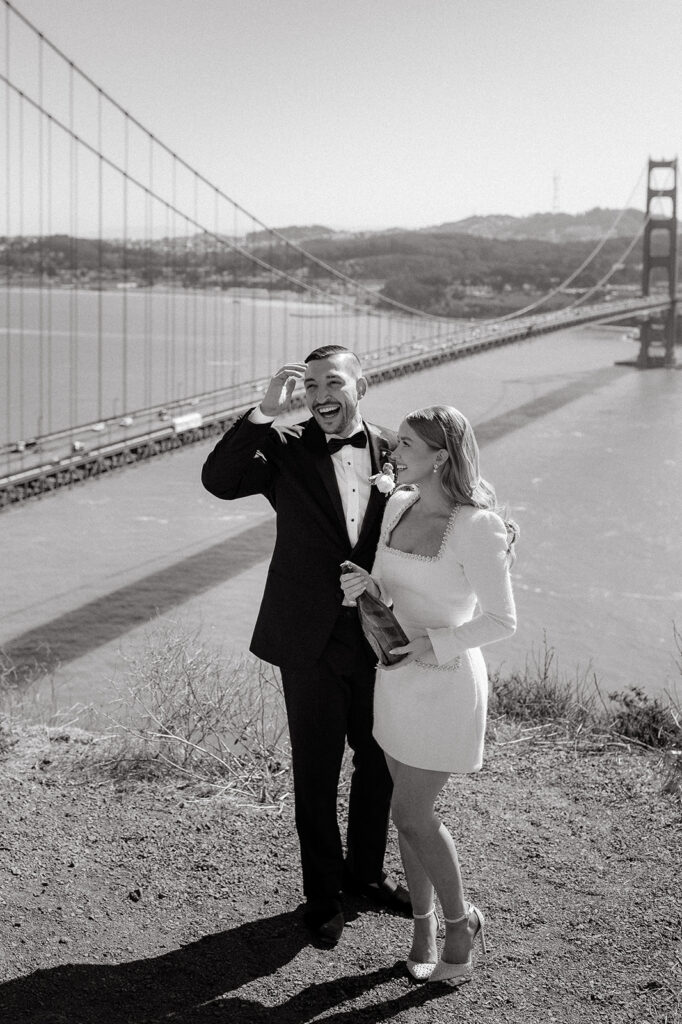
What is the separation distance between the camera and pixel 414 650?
215 cm

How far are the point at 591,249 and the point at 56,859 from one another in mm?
55342

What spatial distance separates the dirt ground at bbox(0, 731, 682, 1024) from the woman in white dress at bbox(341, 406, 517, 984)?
18 cm

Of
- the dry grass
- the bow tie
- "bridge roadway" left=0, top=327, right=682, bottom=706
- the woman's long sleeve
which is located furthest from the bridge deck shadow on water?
the woman's long sleeve

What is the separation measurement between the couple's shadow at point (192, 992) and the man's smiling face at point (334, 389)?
1027 millimetres

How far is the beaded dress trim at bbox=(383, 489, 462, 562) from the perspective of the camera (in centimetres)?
216

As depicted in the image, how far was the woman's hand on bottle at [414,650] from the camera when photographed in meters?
2.14

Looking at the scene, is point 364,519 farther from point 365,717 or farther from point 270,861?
point 270,861

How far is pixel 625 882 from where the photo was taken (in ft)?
8.82

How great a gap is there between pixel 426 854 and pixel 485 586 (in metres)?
0.51

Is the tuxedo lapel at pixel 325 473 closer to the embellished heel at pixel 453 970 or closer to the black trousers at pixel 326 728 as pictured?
the black trousers at pixel 326 728

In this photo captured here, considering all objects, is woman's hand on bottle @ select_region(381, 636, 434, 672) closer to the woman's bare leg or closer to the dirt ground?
the woman's bare leg

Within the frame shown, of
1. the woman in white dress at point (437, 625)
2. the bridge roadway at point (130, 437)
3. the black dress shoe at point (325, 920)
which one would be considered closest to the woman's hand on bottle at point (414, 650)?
the woman in white dress at point (437, 625)

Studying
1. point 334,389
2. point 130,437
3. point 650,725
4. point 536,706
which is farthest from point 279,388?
point 130,437

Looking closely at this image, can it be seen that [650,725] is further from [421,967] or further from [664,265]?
[664,265]
